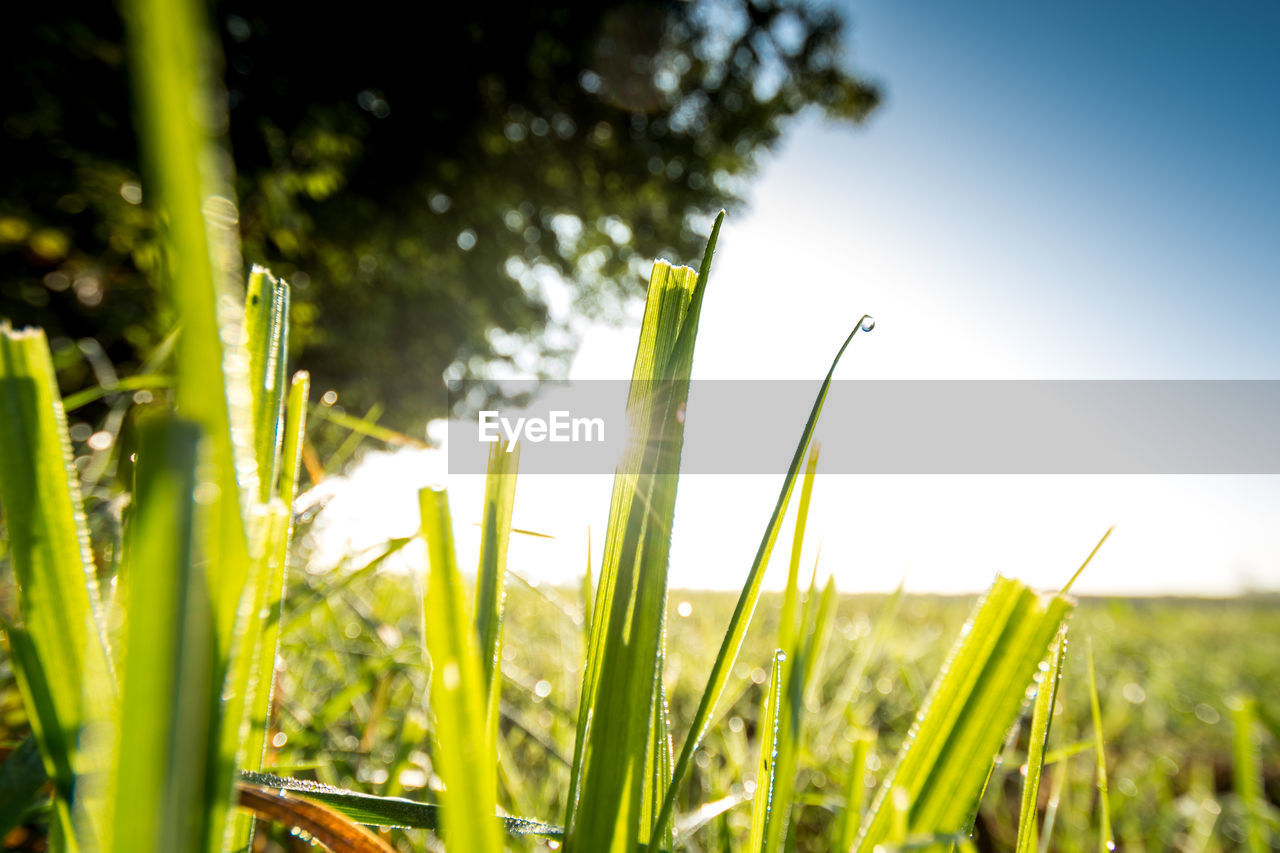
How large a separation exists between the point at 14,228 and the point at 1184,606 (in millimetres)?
5409

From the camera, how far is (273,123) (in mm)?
3855

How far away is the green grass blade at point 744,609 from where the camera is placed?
190mm

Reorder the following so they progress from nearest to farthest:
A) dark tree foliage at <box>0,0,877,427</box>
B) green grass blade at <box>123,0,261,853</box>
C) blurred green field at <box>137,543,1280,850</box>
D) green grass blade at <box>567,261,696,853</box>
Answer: green grass blade at <box>123,0,261,853</box> → green grass blade at <box>567,261,696,853</box> → blurred green field at <box>137,543,1280,850</box> → dark tree foliage at <box>0,0,877,427</box>

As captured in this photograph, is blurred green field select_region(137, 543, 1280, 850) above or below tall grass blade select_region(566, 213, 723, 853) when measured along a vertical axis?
below

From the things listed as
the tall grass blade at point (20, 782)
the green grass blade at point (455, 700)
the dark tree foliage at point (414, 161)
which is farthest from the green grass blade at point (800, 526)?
the dark tree foliage at point (414, 161)

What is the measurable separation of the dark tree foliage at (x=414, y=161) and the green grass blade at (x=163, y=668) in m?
1.77

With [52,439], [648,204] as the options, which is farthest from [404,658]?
[648,204]

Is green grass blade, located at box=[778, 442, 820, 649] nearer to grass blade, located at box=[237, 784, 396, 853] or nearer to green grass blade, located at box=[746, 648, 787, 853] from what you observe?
green grass blade, located at box=[746, 648, 787, 853]

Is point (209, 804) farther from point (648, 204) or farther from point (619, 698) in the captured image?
point (648, 204)

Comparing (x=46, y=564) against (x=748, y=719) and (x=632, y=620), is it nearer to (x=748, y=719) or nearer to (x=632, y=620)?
(x=632, y=620)

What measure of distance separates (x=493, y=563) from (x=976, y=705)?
14cm

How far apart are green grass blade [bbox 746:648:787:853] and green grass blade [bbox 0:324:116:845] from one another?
190 mm

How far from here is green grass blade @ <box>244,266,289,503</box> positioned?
0.21m

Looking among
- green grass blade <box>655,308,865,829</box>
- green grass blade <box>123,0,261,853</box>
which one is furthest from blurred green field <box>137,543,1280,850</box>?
green grass blade <box>123,0,261,853</box>
